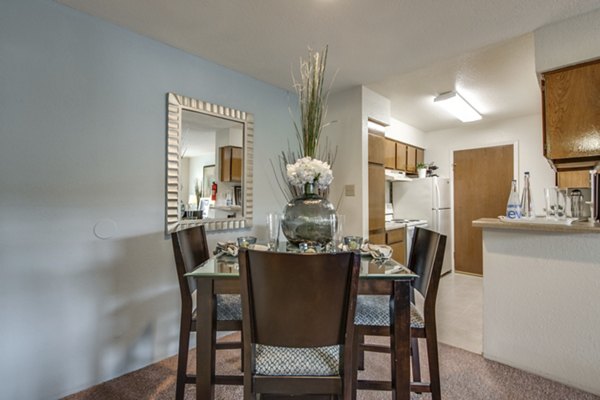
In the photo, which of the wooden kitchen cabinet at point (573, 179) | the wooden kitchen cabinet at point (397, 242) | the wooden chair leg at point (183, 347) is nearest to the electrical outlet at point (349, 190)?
the wooden kitchen cabinet at point (397, 242)

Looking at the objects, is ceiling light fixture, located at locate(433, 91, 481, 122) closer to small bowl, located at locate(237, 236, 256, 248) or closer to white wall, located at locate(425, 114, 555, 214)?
white wall, located at locate(425, 114, 555, 214)

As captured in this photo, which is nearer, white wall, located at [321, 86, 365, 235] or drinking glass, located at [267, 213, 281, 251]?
drinking glass, located at [267, 213, 281, 251]

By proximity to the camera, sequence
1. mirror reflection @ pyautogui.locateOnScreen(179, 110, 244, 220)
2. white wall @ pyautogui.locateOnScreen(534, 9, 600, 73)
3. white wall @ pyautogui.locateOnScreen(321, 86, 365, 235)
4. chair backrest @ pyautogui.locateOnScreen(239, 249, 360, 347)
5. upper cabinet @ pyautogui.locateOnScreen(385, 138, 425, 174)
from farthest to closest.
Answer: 1. upper cabinet @ pyautogui.locateOnScreen(385, 138, 425, 174)
2. white wall @ pyautogui.locateOnScreen(321, 86, 365, 235)
3. mirror reflection @ pyautogui.locateOnScreen(179, 110, 244, 220)
4. white wall @ pyautogui.locateOnScreen(534, 9, 600, 73)
5. chair backrest @ pyautogui.locateOnScreen(239, 249, 360, 347)

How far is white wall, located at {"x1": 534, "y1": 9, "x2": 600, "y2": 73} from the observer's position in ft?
5.93

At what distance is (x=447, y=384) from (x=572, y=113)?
1.88 meters

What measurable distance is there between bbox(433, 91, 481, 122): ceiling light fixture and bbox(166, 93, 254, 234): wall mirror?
2097 millimetres

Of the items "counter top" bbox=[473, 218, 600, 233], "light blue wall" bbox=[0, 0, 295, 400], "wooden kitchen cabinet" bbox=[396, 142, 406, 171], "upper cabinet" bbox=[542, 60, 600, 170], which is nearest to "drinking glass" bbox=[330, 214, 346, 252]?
"counter top" bbox=[473, 218, 600, 233]

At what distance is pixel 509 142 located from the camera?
4.19 meters

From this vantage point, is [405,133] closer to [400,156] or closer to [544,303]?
[400,156]

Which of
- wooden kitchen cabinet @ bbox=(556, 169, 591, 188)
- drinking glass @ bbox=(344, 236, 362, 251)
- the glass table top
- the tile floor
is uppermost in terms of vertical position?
wooden kitchen cabinet @ bbox=(556, 169, 591, 188)

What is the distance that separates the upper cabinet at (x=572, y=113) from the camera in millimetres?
1842

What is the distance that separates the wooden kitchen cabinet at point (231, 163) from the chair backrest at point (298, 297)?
1.73 meters

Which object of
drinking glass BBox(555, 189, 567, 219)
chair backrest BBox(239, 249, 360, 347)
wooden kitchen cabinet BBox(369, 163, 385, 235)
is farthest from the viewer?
wooden kitchen cabinet BBox(369, 163, 385, 235)

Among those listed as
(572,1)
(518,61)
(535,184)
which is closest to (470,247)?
(535,184)
